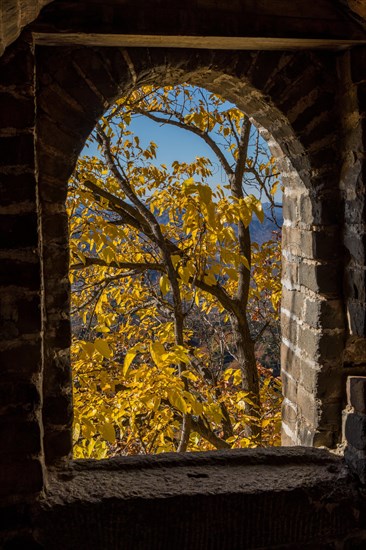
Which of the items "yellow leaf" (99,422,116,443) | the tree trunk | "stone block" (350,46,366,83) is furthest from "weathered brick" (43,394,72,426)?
the tree trunk

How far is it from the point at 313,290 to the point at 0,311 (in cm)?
115

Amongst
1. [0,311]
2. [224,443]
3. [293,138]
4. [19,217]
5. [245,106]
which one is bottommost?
[224,443]

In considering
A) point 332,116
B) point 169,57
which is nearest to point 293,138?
point 332,116

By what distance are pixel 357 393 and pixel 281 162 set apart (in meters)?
0.97

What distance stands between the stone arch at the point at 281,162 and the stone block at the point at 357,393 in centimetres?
5

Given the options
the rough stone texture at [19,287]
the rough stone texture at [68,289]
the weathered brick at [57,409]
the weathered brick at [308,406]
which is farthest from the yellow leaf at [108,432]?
the weathered brick at [308,406]

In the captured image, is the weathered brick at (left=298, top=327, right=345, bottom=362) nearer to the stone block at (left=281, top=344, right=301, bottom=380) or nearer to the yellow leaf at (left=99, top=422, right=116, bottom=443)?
the stone block at (left=281, top=344, right=301, bottom=380)

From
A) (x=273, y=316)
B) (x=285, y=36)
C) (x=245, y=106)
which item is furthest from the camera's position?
(x=273, y=316)

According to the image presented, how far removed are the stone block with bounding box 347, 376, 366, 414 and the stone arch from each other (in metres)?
0.05

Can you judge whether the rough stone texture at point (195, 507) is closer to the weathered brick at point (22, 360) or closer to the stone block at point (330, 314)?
the weathered brick at point (22, 360)

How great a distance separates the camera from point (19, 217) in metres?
1.50

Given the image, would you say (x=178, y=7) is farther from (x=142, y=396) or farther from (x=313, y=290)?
(x=142, y=396)

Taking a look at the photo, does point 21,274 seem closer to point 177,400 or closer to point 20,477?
point 20,477

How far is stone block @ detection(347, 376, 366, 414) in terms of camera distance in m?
1.80
